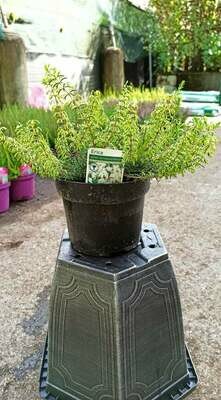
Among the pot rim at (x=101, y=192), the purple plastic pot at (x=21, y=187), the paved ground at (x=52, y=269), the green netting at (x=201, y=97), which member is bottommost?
the paved ground at (x=52, y=269)

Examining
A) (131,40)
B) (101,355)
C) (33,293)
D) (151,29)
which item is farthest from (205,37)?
(101,355)

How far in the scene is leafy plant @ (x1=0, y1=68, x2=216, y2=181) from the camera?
0.89 m

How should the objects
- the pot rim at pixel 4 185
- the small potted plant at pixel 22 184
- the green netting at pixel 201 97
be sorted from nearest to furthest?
the pot rim at pixel 4 185 → the small potted plant at pixel 22 184 → the green netting at pixel 201 97

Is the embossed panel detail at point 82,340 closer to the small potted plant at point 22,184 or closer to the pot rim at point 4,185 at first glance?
the pot rim at point 4,185

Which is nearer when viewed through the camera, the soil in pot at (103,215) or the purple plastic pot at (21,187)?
the soil in pot at (103,215)

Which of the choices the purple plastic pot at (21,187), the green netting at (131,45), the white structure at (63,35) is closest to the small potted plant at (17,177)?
the purple plastic pot at (21,187)

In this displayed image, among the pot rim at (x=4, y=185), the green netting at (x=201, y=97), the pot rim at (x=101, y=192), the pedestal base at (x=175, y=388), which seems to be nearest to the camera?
the pot rim at (x=101, y=192)

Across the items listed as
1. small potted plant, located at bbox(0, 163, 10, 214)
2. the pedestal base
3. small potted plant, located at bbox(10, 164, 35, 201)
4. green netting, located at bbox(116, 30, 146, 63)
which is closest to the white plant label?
the pedestal base

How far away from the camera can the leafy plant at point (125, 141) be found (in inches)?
34.9

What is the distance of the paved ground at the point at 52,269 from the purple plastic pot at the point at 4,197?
48 mm

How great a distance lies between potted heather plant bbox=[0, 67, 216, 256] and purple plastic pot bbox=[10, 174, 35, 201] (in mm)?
1531

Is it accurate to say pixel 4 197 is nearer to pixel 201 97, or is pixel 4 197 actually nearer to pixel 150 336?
pixel 150 336

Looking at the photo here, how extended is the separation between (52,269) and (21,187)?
0.87m

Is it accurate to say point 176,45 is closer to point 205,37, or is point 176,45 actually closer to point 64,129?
point 205,37
